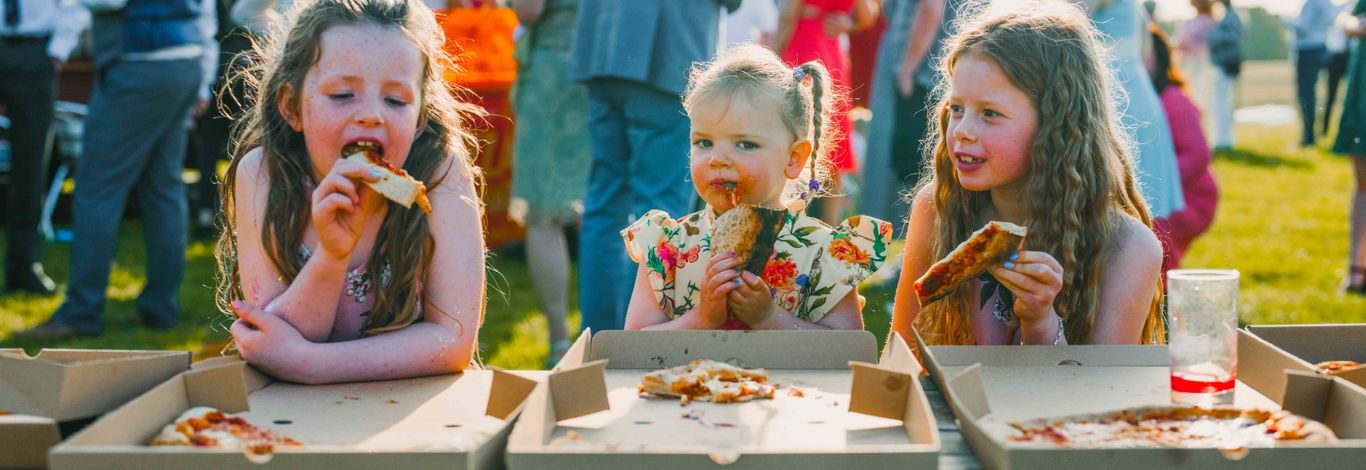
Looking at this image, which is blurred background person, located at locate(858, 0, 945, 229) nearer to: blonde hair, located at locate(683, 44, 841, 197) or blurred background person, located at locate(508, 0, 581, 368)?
blurred background person, located at locate(508, 0, 581, 368)

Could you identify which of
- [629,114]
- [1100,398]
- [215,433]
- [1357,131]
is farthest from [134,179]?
[1357,131]

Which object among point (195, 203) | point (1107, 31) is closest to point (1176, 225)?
point (1107, 31)

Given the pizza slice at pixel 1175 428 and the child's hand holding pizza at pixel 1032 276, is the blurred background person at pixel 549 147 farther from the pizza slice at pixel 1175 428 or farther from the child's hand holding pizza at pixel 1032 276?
the pizza slice at pixel 1175 428

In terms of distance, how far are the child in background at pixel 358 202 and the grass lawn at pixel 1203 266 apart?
34.7 inches

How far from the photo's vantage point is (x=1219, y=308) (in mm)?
1923

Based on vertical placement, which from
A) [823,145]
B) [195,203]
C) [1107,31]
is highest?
[1107,31]

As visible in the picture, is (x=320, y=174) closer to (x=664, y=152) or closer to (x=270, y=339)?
(x=270, y=339)

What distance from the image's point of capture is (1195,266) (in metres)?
8.14

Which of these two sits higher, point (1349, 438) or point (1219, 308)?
point (1219, 308)

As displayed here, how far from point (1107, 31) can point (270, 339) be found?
3.32 meters

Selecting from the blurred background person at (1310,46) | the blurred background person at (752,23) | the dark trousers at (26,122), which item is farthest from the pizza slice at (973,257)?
the blurred background person at (1310,46)

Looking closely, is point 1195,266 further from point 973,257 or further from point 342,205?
point 342,205

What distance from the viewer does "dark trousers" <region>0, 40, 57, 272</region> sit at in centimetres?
636

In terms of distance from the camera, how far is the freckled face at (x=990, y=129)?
8.69 ft
